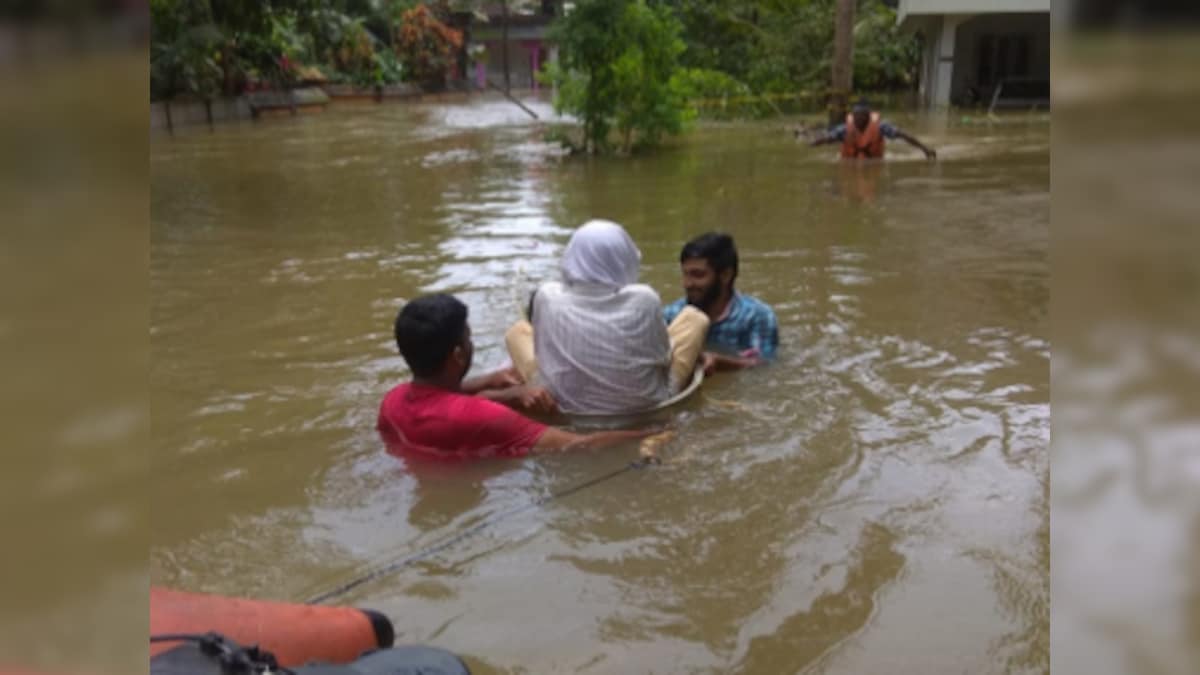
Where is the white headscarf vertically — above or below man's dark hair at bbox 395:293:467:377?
above

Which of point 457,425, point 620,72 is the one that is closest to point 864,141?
point 620,72

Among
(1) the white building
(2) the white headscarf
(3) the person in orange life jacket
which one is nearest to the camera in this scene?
(2) the white headscarf

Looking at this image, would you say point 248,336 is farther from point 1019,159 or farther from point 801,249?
point 1019,159

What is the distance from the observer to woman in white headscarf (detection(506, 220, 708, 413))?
406cm

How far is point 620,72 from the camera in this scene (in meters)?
13.9

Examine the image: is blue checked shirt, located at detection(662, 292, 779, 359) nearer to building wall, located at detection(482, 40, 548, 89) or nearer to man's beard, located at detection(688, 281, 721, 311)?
man's beard, located at detection(688, 281, 721, 311)

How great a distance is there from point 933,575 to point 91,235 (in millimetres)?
2844

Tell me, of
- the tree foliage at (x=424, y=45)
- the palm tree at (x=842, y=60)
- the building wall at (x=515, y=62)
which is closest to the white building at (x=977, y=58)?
the palm tree at (x=842, y=60)

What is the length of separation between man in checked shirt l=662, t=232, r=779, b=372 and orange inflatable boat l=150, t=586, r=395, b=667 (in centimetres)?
273

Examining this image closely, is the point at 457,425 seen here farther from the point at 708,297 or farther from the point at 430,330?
the point at 708,297

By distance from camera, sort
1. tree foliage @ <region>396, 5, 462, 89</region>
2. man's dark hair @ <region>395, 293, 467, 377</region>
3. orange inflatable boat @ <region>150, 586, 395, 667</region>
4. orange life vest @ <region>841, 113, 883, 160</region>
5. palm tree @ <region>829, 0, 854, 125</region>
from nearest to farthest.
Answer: orange inflatable boat @ <region>150, 586, 395, 667</region> < man's dark hair @ <region>395, 293, 467, 377</region> < orange life vest @ <region>841, 113, 883, 160</region> < palm tree @ <region>829, 0, 854, 125</region> < tree foliage @ <region>396, 5, 462, 89</region>

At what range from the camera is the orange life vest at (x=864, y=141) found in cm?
1275

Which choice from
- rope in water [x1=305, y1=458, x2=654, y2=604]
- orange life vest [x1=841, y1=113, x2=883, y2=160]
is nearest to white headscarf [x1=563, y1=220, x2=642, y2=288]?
rope in water [x1=305, y1=458, x2=654, y2=604]

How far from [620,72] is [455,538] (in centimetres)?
1141
